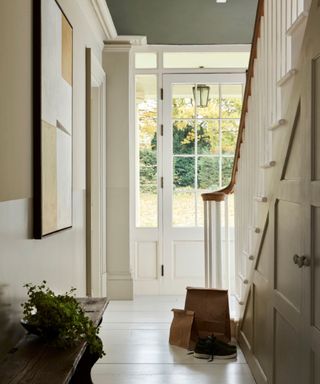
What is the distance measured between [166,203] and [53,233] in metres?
3.12

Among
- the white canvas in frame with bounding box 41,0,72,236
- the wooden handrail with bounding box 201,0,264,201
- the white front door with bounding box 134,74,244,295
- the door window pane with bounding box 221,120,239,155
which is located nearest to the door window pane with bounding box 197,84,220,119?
the white front door with bounding box 134,74,244,295

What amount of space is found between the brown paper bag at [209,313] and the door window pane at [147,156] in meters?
1.96

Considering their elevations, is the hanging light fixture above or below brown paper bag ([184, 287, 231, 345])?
above

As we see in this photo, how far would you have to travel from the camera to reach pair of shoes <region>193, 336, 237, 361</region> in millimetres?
3954

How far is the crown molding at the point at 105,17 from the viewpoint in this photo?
469cm

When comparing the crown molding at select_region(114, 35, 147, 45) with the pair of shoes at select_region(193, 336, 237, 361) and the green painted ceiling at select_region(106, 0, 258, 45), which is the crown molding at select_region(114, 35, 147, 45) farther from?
the pair of shoes at select_region(193, 336, 237, 361)

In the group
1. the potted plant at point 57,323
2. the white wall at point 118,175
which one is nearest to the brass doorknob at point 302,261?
the potted plant at point 57,323

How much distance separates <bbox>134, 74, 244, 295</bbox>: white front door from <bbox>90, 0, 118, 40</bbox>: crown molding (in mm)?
731

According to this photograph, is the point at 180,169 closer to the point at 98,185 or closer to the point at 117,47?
the point at 98,185

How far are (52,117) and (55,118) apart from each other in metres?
0.10

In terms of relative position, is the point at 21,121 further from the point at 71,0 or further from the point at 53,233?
the point at 71,0

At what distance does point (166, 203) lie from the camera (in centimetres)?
617

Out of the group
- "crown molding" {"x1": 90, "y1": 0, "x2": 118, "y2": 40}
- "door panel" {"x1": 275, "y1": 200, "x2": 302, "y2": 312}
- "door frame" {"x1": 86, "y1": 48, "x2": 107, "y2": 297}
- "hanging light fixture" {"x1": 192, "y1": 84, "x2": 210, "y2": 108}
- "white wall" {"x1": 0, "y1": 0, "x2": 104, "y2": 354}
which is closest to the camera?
"white wall" {"x1": 0, "y1": 0, "x2": 104, "y2": 354}

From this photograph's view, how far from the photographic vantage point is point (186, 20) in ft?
19.8
